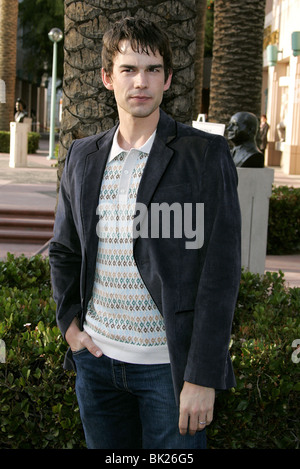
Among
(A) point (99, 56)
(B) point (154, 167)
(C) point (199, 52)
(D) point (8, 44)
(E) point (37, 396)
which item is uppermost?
(D) point (8, 44)

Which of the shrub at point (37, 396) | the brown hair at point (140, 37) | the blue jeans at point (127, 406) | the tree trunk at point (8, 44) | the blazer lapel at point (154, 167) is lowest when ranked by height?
the shrub at point (37, 396)

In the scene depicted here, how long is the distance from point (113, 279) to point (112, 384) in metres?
0.34

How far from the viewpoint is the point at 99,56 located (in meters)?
4.20

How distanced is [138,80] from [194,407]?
3.38ft

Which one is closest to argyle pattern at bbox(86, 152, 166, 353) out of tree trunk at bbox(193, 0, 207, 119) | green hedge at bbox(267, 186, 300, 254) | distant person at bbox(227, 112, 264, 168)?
distant person at bbox(227, 112, 264, 168)

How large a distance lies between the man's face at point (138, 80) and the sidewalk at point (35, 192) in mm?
3012

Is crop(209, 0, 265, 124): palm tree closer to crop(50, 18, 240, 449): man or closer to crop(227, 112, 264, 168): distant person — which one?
crop(227, 112, 264, 168): distant person

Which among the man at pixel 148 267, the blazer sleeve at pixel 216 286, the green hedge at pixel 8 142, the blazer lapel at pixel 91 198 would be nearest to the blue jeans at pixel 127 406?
the man at pixel 148 267

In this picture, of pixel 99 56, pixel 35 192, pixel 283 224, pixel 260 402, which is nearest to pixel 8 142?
pixel 35 192

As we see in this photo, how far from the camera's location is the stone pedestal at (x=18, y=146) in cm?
2061

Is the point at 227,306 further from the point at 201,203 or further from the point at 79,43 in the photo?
the point at 79,43

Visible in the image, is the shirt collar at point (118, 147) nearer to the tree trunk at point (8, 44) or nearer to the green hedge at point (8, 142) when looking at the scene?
the tree trunk at point (8, 44)

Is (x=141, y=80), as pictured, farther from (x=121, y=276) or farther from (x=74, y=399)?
(x=74, y=399)

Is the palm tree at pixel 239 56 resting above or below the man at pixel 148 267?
above
